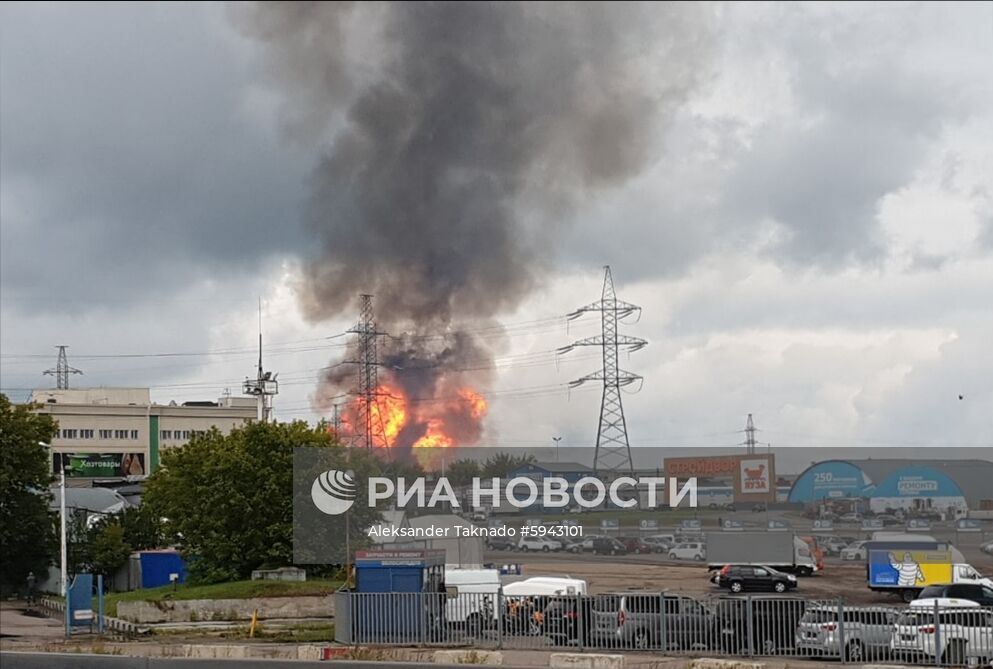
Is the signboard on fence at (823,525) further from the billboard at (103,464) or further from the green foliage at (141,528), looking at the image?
the billboard at (103,464)

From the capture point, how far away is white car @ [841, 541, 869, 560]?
43.8 meters

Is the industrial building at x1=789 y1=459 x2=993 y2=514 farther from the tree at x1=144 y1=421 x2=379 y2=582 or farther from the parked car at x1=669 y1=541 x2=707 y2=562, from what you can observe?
the tree at x1=144 y1=421 x2=379 y2=582

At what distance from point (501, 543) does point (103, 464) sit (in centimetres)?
9440

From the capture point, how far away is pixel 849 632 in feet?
90.6

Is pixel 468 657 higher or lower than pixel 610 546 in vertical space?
lower

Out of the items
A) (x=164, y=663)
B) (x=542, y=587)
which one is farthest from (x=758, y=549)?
(x=164, y=663)

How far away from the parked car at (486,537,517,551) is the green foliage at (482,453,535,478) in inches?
88.5

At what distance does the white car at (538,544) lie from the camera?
4247 cm

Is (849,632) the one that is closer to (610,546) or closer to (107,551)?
(610,546)

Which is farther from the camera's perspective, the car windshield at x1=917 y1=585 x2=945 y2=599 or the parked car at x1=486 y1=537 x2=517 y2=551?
the parked car at x1=486 y1=537 x2=517 y2=551

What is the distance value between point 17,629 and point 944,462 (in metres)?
33.2

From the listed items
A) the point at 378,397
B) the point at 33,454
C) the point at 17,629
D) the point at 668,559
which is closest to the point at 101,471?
the point at 33,454

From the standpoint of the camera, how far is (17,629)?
146ft

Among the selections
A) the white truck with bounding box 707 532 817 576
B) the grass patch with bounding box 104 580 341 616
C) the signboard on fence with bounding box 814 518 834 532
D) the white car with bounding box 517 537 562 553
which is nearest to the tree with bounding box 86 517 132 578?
the grass patch with bounding box 104 580 341 616
